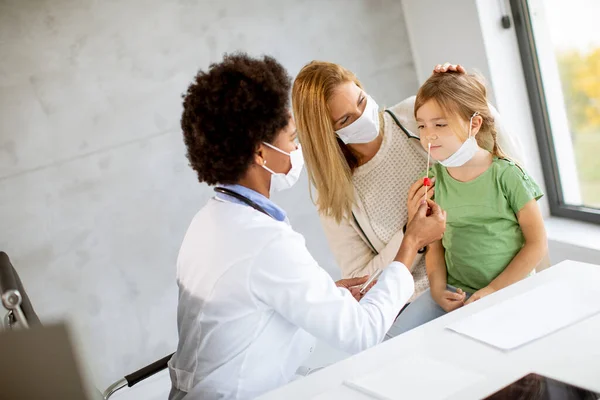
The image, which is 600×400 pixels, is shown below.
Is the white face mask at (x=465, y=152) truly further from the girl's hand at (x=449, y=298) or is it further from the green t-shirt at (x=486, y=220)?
the girl's hand at (x=449, y=298)

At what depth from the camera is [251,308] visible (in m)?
1.56

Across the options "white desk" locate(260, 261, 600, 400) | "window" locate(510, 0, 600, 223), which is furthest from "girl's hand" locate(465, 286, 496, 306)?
"window" locate(510, 0, 600, 223)

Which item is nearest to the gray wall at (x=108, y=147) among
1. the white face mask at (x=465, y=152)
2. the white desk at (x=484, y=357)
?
the white face mask at (x=465, y=152)

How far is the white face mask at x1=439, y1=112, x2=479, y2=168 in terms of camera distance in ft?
6.89

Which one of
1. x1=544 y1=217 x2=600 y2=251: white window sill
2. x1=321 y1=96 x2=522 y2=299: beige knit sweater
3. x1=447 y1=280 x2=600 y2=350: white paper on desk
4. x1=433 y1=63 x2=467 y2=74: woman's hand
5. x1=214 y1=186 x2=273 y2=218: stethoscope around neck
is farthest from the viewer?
x1=544 y1=217 x2=600 y2=251: white window sill

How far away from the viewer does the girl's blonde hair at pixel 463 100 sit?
82.5 inches

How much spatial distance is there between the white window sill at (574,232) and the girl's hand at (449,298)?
805mm

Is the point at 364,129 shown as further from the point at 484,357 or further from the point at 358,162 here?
the point at 484,357

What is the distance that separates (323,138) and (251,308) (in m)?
0.82

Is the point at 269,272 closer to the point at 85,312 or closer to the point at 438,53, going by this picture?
the point at 85,312

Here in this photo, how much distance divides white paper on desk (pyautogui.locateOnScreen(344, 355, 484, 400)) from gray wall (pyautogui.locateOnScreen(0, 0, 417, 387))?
175 centimetres

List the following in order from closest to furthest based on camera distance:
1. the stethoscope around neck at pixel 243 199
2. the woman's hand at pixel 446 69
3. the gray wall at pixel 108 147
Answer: the stethoscope around neck at pixel 243 199
the woman's hand at pixel 446 69
the gray wall at pixel 108 147

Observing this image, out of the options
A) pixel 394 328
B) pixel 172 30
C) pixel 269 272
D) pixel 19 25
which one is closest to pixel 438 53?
pixel 172 30

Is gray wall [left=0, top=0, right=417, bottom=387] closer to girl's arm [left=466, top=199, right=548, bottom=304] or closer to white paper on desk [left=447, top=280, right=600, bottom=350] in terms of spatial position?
girl's arm [left=466, top=199, right=548, bottom=304]
